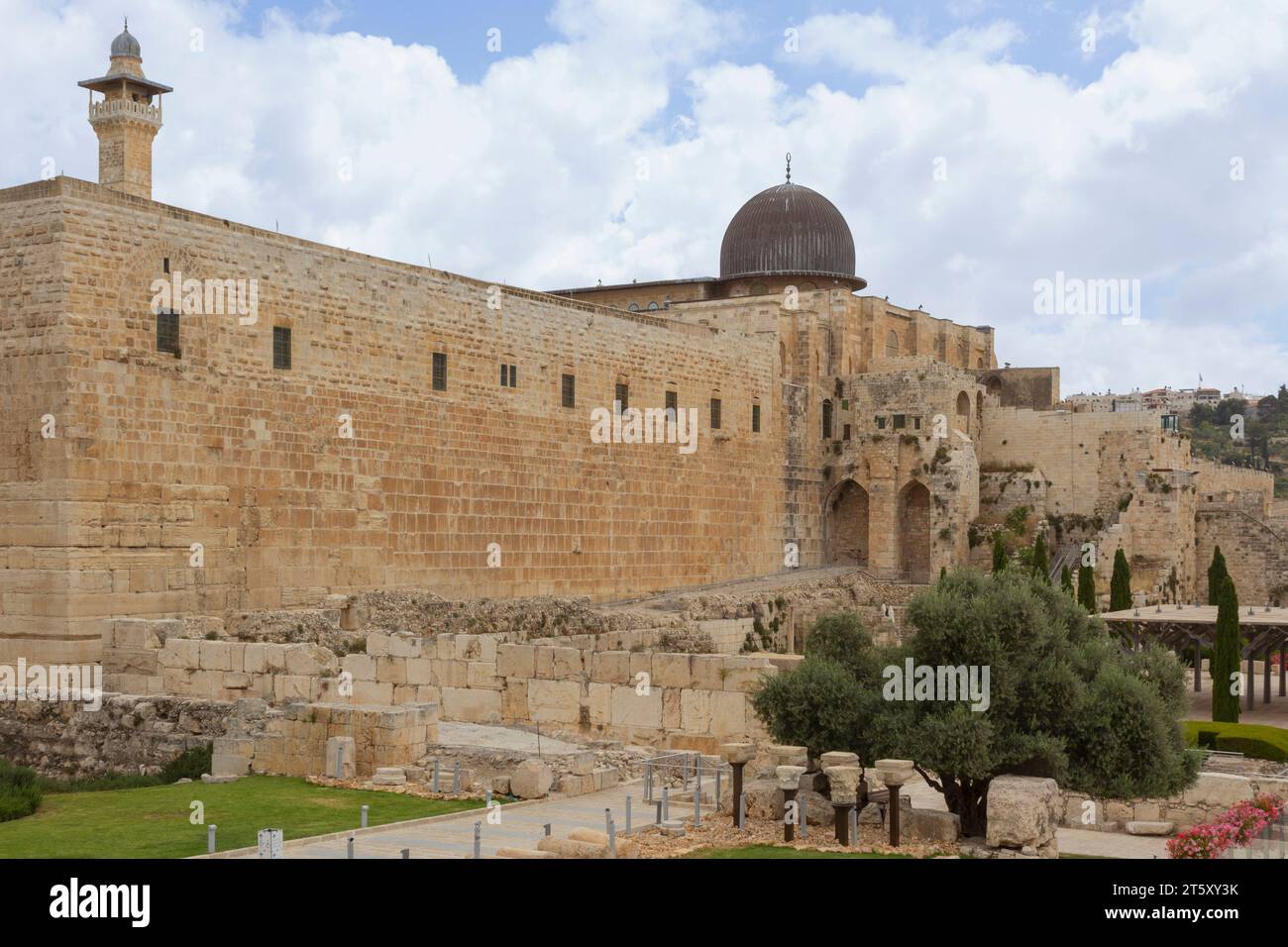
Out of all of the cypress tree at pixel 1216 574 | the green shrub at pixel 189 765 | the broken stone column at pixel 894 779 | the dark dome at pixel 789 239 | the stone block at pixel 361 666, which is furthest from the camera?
the dark dome at pixel 789 239

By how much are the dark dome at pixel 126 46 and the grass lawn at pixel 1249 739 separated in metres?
23.0

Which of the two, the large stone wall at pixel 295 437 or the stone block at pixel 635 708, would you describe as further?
the large stone wall at pixel 295 437

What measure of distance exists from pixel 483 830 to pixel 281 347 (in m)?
11.2

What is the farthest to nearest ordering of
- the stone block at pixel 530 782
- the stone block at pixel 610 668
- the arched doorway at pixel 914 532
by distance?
the arched doorway at pixel 914 532
the stone block at pixel 610 668
the stone block at pixel 530 782

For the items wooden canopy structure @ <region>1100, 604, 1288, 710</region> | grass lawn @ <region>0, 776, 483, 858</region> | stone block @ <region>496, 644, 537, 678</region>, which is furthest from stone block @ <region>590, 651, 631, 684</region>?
wooden canopy structure @ <region>1100, 604, 1288, 710</region>

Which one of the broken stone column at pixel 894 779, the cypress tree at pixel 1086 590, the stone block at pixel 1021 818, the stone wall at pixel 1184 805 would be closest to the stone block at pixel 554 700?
the stone wall at pixel 1184 805

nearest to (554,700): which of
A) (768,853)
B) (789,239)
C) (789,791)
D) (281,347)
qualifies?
(789,791)

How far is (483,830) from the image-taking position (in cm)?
1080

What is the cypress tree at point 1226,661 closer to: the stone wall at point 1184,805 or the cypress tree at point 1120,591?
the cypress tree at point 1120,591

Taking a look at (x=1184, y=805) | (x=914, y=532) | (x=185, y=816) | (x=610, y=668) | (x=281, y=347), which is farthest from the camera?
(x=914, y=532)

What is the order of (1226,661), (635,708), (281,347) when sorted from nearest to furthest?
(635,708) → (281,347) → (1226,661)

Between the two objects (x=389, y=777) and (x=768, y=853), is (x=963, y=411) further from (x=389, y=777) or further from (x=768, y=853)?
(x=768, y=853)

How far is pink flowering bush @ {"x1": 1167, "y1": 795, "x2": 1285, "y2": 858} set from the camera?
9695mm

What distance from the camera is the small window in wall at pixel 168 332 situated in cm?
1850
